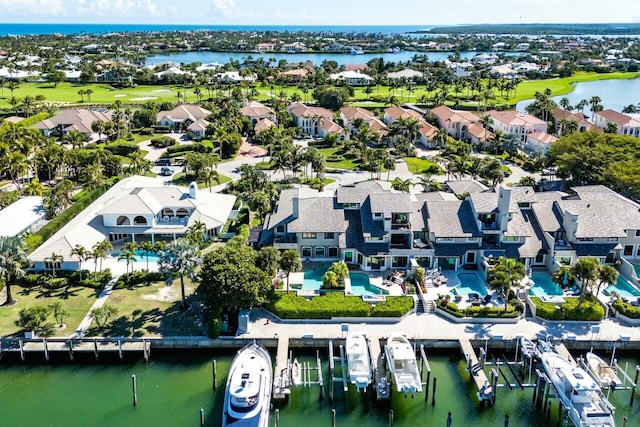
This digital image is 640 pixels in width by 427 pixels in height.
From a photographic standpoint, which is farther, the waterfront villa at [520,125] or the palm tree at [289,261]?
the waterfront villa at [520,125]

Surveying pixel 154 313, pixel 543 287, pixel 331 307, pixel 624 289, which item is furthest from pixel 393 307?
pixel 624 289

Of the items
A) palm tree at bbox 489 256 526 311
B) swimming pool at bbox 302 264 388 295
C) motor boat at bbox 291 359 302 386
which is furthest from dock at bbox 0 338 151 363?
palm tree at bbox 489 256 526 311

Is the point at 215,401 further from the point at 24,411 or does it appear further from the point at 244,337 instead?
the point at 24,411

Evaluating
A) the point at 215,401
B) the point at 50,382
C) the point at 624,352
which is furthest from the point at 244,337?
the point at 624,352

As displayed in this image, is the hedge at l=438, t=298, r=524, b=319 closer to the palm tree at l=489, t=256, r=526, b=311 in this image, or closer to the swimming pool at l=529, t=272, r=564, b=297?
the palm tree at l=489, t=256, r=526, b=311

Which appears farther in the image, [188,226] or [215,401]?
[188,226]

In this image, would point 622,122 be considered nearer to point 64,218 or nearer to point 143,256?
point 143,256

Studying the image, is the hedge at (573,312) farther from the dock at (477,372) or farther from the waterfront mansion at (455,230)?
the dock at (477,372)

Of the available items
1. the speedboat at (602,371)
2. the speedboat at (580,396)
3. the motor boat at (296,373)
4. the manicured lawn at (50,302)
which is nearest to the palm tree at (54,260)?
the manicured lawn at (50,302)
